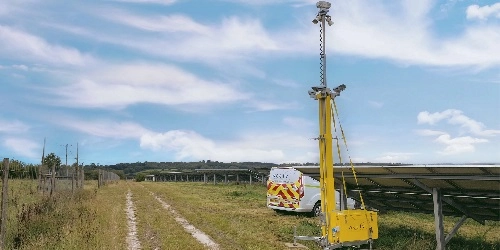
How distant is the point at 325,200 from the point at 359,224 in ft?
2.97

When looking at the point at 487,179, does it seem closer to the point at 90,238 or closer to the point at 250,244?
the point at 250,244

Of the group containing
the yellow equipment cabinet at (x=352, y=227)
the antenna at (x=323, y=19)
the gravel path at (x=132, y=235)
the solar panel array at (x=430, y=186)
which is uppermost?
the antenna at (x=323, y=19)

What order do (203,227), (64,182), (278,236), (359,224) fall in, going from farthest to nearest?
(64,182), (203,227), (278,236), (359,224)

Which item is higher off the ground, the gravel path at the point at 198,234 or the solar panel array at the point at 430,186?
the solar panel array at the point at 430,186

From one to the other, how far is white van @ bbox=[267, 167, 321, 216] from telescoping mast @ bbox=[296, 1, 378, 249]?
8.29 metres

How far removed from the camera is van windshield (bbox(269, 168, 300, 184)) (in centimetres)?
1859

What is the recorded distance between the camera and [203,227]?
15141 millimetres

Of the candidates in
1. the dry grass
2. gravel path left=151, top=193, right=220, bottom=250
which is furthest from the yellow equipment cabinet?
the dry grass

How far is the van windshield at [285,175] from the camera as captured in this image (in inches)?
732

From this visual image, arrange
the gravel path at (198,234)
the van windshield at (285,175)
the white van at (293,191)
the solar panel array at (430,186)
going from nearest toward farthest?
the solar panel array at (430,186) < the gravel path at (198,234) < the white van at (293,191) < the van windshield at (285,175)

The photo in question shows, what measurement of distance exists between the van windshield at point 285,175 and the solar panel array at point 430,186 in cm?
422

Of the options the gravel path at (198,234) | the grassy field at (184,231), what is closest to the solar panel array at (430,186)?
the grassy field at (184,231)

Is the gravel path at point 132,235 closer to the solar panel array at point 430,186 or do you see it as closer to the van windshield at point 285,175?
the solar panel array at point 430,186

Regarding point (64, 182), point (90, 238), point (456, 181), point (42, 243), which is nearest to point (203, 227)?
point (90, 238)
